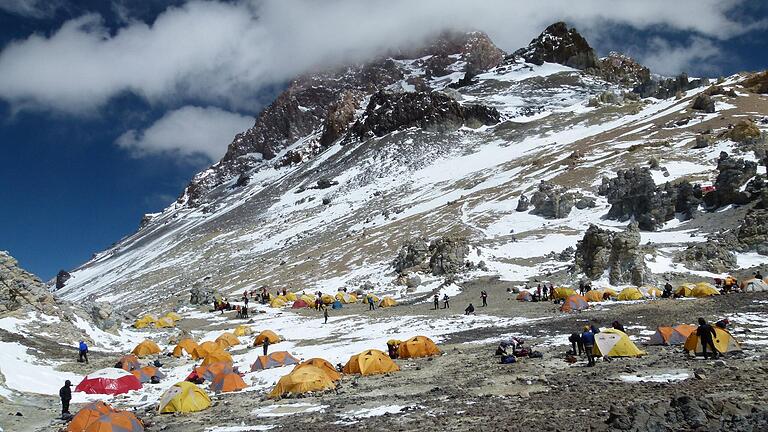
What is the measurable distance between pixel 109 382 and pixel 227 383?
473cm

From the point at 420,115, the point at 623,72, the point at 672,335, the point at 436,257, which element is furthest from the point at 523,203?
the point at 623,72

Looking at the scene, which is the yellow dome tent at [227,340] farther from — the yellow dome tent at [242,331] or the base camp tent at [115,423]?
the base camp tent at [115,423]

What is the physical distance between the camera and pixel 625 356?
17641 millimetres

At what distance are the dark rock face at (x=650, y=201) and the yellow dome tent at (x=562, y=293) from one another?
20363 mm

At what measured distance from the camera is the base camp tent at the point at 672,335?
18.7 m

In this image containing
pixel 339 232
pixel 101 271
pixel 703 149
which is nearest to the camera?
pixel 703 149

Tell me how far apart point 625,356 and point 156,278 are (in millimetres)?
95962

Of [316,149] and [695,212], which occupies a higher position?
[316,149]

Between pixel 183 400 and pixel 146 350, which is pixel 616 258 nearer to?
pixel 146 350

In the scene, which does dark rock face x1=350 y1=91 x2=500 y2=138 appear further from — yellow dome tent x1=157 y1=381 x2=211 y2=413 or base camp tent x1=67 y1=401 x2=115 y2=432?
base camp tent x1=67 y1=401 x2=115 y2=432

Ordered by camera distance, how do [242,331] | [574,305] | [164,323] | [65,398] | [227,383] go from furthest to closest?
[164,323] < [242,331] < [574,305] < [227,383] < [65,398]

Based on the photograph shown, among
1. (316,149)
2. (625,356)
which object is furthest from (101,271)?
(625,356)

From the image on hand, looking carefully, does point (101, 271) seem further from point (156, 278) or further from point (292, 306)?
point (292, 306)

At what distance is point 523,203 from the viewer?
6900 centimetres
